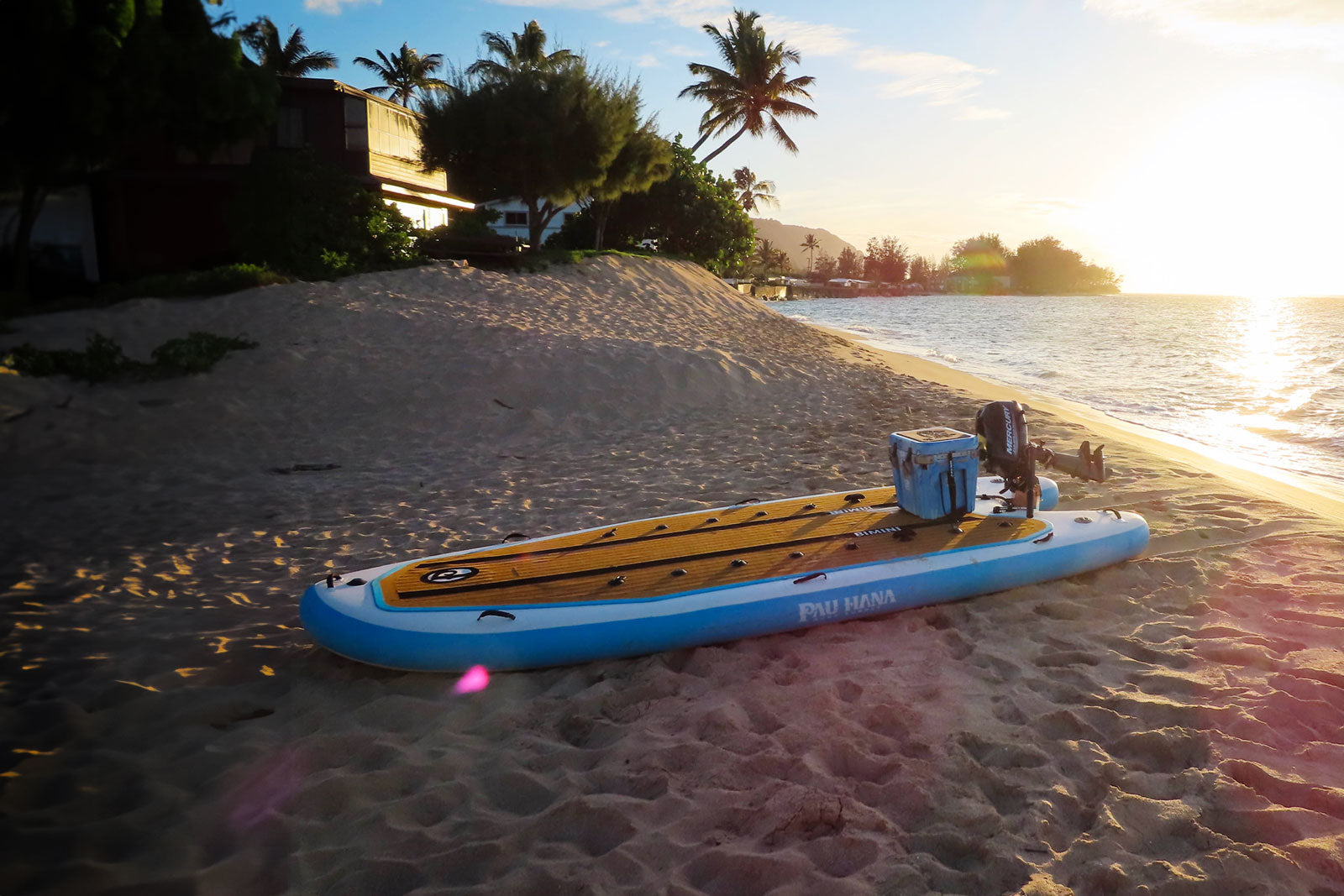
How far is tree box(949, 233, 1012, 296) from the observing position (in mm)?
107312

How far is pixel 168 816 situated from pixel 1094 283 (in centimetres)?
13170

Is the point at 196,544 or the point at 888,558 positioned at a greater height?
the point at 888,558

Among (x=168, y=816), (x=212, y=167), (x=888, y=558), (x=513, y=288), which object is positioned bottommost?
(x=168, y=816)

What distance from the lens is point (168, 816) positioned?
268 cm

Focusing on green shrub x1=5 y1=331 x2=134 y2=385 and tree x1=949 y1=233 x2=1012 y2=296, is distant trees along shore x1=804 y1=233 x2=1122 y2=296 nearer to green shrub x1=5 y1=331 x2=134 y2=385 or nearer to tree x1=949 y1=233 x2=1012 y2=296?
tree x1=949 y1=233 x2=1012 y2=296

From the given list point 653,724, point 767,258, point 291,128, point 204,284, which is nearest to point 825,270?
point 767,258

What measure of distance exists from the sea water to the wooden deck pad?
5840mm

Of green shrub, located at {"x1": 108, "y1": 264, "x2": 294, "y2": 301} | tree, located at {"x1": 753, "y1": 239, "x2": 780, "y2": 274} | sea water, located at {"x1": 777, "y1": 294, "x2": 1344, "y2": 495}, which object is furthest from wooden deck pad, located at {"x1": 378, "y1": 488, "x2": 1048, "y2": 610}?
tree, located at {"x1": 753, "y1": 239, "x2": 780, "y2": 274}

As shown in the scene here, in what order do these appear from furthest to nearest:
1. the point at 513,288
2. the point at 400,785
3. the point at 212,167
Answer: the point at 212,167, the point at 513,288, the point at 400,785

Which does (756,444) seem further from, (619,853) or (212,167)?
(212,167)

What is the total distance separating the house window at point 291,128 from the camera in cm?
1819

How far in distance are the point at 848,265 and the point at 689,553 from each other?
361 feet

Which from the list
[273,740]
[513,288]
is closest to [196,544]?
[273,740]

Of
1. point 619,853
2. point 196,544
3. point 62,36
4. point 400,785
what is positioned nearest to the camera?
point 619,853
